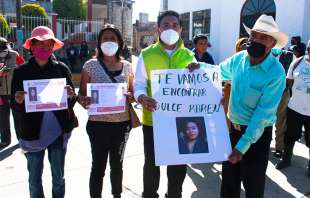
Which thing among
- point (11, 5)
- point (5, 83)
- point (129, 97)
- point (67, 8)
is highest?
point (67, 8)

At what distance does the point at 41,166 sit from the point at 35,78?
81 cm

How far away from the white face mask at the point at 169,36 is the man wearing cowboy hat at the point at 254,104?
55 cm

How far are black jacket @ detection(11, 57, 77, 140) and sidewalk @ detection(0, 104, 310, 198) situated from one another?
1.29 meters

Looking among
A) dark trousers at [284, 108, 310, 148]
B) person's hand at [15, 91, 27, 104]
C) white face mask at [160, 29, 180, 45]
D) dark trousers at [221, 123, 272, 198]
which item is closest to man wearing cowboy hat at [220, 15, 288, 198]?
dark trousers at [221, 123, 272, 198]

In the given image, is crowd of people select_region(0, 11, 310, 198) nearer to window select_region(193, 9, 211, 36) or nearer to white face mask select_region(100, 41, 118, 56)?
white face mask select_region(100, 41, 118, 56)

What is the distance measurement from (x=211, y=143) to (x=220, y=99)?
388 millimetres

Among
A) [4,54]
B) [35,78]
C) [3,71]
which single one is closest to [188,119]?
[35,78]

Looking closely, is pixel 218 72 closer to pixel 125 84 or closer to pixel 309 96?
pixel 125 84

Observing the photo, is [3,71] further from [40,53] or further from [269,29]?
[269,29]

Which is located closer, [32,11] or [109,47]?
[109,47]

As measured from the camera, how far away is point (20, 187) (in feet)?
14.3

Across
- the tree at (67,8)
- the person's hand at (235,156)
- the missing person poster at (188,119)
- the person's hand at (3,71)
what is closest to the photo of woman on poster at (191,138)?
the missing person poster at (188,119)

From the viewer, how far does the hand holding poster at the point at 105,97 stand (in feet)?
10.4

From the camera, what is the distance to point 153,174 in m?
3.27
